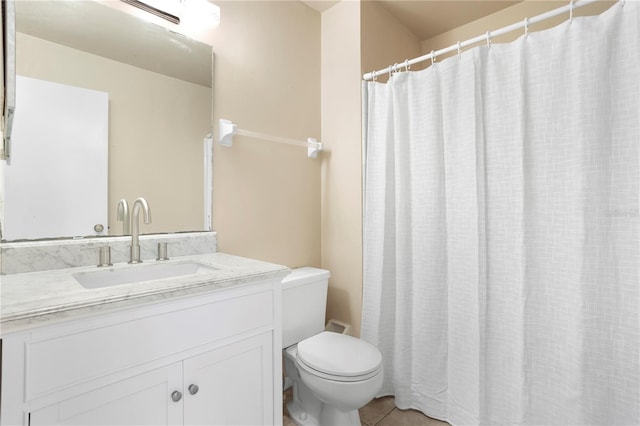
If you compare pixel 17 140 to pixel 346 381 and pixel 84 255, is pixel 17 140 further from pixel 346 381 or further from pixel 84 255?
pixel 346 381

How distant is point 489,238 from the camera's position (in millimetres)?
1558

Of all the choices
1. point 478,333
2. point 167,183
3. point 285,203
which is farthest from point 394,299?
point 167,183

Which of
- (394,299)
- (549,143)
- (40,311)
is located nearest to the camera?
(40,311)

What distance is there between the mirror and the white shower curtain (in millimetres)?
992

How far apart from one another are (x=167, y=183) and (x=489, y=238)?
5.08ft

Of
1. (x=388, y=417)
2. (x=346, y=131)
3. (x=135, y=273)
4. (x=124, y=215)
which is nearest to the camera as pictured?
(x=135, y=273)

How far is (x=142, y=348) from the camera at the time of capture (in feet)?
2.99

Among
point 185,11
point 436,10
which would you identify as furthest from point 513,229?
point 185,11

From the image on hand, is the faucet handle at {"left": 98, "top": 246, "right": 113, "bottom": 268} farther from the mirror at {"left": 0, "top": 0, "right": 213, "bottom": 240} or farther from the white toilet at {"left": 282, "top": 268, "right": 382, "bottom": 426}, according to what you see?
the white toilet at {"left": 282, "top": 268, "right": 382, "bottom": 426}

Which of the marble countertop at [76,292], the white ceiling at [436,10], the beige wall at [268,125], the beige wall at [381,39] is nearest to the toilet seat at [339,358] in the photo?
the marble countertop at [76,292]

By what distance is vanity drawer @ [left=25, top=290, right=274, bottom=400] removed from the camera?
0.76 m

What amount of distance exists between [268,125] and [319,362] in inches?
51.4

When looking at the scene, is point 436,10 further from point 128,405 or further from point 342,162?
point 128,405

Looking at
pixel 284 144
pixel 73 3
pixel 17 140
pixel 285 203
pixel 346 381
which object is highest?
pixel 73 3
